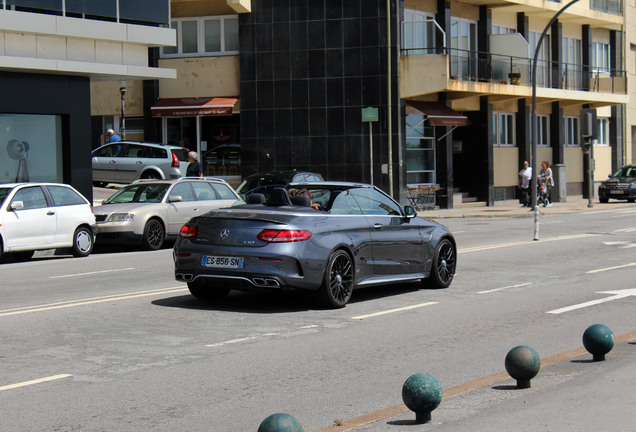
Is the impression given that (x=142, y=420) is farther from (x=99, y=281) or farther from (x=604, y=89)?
(x=604, y=89)

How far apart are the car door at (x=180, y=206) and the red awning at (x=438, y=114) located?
15.7m

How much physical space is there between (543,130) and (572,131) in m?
3.28

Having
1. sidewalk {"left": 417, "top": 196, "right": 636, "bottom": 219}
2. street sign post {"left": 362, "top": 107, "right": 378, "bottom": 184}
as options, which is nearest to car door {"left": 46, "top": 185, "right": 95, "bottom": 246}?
sidewalk {"left": 417, "top": 196, "right": 636, "bottom": 219}

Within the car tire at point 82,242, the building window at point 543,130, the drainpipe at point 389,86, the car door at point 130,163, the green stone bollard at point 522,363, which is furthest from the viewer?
the building window at point 543,130

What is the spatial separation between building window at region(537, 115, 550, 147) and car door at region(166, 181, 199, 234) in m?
27.4

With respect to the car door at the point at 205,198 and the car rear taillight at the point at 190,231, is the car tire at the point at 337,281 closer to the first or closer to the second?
the car rear taillight at the point at 190,231

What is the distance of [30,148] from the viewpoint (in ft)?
78.6

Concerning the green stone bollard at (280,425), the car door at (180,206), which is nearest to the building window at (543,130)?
the car door at (180,206)

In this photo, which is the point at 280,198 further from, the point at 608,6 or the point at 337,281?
the point at 608,6

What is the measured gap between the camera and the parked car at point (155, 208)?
807 inches

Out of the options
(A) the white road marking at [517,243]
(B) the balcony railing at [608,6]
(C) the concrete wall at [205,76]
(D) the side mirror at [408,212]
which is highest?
(B) the balcony railing at [608,6]

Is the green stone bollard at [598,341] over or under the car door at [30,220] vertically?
under

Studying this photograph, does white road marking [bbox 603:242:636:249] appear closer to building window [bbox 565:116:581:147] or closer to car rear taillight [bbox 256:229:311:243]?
car rear taillight [bbox 256:229:311:243]

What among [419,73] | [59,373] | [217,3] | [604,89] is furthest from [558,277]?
[604,89]
